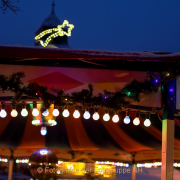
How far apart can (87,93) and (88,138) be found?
257 centimetres

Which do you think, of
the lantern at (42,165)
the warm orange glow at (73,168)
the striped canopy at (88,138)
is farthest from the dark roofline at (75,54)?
the warm orange glow at (73,168)

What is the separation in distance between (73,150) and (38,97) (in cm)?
251

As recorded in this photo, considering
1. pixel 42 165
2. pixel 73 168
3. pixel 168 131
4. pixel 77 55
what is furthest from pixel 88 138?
pixel 77 55

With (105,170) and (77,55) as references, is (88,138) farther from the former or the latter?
(77,55)

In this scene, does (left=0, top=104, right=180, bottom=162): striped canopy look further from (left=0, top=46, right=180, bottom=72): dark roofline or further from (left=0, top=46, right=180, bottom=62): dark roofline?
(left=0, top=46, right=180, bottom=62): dark roofline

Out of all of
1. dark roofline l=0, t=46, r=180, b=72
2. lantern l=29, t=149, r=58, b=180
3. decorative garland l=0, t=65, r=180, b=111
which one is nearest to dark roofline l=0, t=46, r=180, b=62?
dark roofline l=0, t=46, r=180, b=72

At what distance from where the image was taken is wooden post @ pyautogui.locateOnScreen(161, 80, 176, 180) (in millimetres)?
3371

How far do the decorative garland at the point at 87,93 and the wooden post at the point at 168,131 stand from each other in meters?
0.15

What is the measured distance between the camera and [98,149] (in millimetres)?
5484

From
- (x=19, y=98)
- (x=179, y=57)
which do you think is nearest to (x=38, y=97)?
(x=19, y=98)

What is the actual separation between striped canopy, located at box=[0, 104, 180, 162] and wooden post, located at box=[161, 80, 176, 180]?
1685mm

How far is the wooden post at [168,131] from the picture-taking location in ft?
11.1

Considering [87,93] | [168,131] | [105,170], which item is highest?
[87,93]

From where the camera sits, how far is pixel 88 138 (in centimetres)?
569
